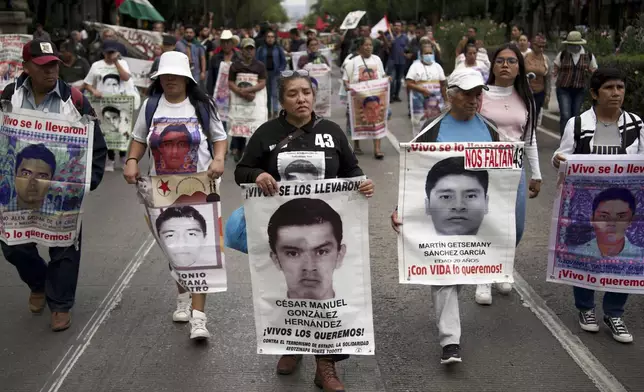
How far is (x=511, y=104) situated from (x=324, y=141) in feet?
6.91

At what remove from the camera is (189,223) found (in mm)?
5695

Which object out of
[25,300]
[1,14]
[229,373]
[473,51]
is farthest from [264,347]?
[1,14]

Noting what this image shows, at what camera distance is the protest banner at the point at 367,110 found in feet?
45.5

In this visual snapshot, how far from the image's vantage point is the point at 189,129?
5.69 meters

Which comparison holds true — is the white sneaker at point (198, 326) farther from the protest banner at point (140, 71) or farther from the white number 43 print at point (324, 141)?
the protest banner at point (140, 71)

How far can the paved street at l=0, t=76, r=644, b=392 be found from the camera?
514cm

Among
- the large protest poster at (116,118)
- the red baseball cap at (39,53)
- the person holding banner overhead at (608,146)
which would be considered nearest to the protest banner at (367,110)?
the large protest poster at (116,118)

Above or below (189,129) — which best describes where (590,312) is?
below

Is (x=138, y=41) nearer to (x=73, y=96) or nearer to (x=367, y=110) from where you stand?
(x=367, y=110)

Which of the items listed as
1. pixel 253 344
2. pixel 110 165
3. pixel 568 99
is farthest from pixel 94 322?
pixel 568 99

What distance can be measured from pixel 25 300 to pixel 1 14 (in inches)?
681

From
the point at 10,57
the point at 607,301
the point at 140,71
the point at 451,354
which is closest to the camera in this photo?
the point at 451,354

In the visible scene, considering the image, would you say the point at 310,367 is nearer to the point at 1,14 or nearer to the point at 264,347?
the point at 264,347

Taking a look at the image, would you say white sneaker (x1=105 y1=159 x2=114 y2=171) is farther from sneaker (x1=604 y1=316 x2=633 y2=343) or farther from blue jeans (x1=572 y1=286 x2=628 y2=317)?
sneaker (x1=604 y1=316 x2=633 y2=343)
